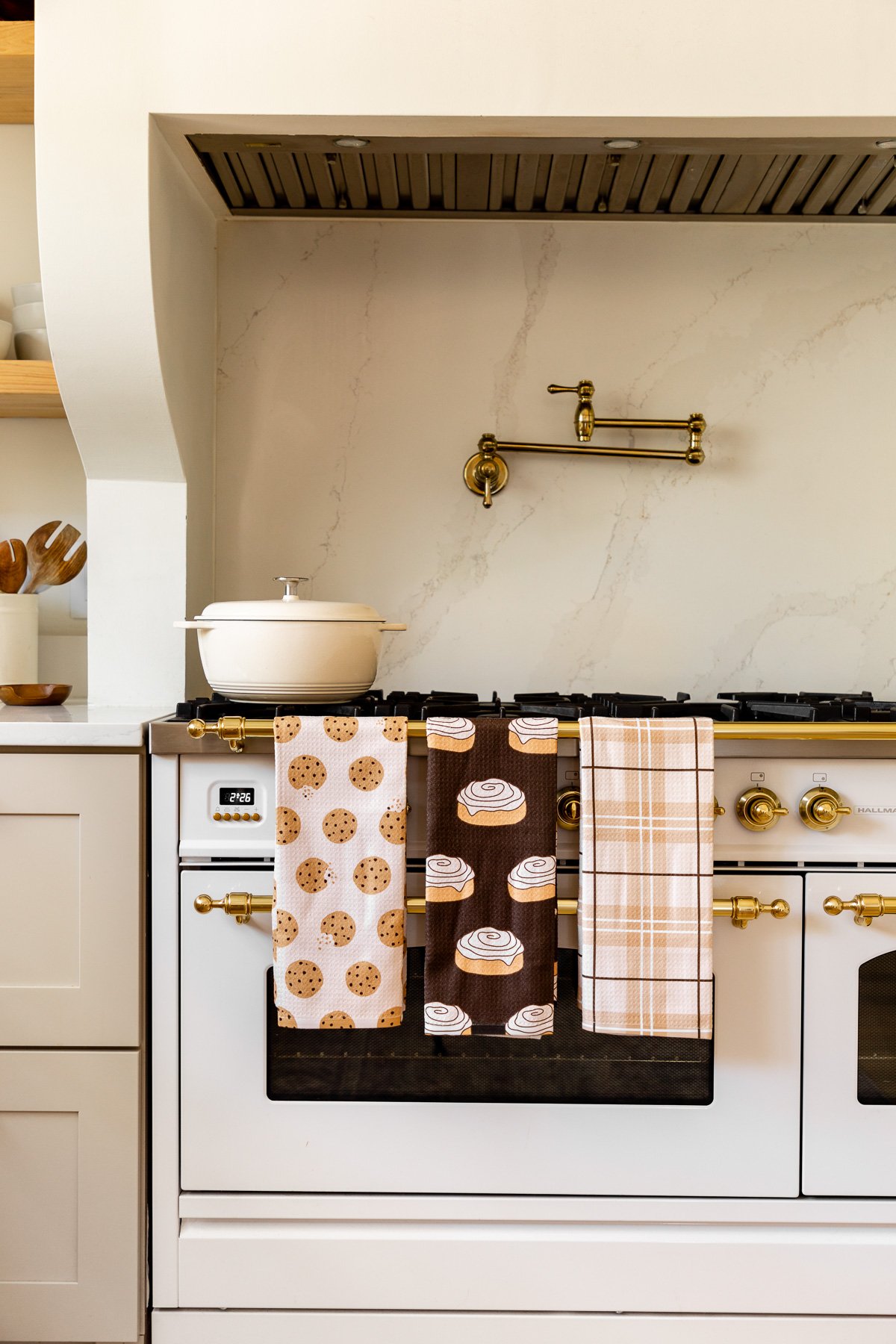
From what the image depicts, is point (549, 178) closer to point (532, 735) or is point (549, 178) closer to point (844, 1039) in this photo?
point (532, 735)

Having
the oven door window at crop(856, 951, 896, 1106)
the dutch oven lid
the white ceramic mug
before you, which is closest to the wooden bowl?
the white ceramic mug

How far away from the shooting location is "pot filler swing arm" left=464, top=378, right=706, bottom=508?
1702 mm

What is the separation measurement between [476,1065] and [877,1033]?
0.51 meters

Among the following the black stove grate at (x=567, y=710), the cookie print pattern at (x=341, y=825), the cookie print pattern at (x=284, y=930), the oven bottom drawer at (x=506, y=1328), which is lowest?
the oven bottom drawer at (x=506, y=1328)

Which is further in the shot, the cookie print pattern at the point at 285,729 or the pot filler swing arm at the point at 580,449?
the pot filler swing arm at the point at 580,449

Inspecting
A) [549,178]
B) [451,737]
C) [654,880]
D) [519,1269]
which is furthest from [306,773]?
[549,178]

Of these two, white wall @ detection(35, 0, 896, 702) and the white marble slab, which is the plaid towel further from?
white wall @ detection(35, 0, 896, 702)

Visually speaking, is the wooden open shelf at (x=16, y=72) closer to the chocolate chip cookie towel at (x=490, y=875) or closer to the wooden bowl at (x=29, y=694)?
the wooden bowl at (x=29, y=694)

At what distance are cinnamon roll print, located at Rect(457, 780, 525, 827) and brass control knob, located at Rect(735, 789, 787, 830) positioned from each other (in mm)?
283

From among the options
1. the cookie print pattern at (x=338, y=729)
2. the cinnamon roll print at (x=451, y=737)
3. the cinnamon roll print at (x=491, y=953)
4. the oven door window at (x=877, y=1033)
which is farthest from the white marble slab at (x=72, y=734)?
the oven door window at (x=877, y=1033)

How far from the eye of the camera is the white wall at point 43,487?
1733 mm

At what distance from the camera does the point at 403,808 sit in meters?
1.17

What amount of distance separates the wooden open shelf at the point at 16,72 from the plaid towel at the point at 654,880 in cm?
127

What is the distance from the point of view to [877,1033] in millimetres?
1259
